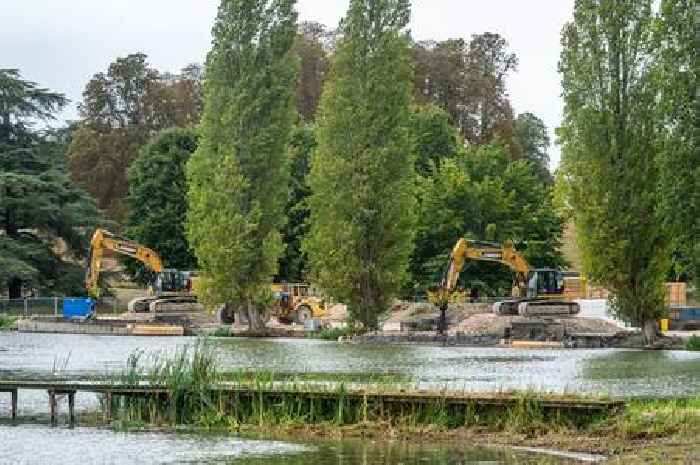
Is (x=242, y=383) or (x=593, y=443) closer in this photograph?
(x=593, y=443)

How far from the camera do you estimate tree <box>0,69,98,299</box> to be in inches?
3558

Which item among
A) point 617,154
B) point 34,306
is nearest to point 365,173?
point 617,154

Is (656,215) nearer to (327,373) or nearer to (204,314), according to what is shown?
(327,373)

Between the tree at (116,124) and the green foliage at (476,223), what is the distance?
2842 centimetres

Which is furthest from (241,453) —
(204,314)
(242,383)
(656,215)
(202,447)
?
(204,314)

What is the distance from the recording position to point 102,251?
271 ft

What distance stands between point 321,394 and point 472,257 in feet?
138

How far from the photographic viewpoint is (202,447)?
1138 inches

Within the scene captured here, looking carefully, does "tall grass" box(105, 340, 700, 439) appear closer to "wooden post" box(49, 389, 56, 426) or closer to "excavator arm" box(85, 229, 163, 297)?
"wooden post" box(49, 389, 56, 426)

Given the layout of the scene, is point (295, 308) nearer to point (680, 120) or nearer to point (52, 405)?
point (680, 120)

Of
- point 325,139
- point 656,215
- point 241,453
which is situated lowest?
point 241,453

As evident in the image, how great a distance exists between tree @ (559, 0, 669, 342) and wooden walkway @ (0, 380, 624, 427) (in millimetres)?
31842

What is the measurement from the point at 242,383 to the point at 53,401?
4564mm

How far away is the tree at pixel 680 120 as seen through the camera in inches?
2174
